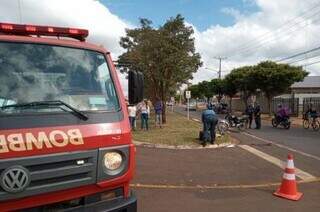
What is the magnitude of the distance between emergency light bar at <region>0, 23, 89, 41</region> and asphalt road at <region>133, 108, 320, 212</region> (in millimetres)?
3053

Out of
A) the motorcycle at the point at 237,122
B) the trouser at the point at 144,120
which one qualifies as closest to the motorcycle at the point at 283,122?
the motorcycle at the point at 237,122

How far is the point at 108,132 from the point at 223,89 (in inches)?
2469

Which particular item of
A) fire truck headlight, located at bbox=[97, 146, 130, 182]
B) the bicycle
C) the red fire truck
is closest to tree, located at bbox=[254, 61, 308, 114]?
the bicycle

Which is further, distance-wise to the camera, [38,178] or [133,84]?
[133,84]

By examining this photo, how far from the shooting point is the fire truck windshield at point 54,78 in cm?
443

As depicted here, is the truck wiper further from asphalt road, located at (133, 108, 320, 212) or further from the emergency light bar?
asphalt road, located at (133, 108, 320, 212)

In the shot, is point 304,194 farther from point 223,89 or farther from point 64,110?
point 223,89

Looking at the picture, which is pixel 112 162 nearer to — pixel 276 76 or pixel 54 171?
pixel 54 171

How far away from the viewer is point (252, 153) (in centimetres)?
1490

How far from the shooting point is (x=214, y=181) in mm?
9781

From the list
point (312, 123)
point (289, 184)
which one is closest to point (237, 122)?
point (312, 123)

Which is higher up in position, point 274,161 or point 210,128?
point 210,128

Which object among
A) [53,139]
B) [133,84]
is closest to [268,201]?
[133,84]

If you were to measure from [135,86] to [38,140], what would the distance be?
5.38ft
